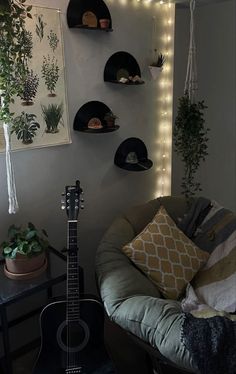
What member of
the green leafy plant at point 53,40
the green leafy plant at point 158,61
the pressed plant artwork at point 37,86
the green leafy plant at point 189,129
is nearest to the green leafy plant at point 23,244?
the pressed plant artwork at point 37,86

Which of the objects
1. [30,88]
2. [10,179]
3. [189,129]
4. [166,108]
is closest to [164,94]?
Answer: [166,108]

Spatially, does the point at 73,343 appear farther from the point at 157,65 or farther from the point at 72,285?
the point at 157,65

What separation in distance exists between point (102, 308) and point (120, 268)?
216 millimetres

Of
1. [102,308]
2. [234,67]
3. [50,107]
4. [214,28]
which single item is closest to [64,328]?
[102,308]

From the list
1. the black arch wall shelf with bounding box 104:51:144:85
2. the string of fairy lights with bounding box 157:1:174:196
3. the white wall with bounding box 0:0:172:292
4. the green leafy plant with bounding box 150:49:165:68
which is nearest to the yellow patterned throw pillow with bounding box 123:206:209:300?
the white wall with bounding box 0:0:172:292

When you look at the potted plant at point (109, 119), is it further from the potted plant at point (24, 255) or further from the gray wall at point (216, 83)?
the gray wall at point (216, 83)

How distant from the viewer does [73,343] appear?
1.67 meters

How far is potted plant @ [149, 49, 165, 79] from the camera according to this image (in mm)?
2339

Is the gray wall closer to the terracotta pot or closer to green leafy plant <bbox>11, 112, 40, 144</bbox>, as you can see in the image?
green leafy plant <bbox>11, 112, 40, 144</bbox>

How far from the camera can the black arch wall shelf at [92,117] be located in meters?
2.04

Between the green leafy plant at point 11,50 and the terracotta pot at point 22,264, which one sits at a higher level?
the green leafy plant at point 11,50

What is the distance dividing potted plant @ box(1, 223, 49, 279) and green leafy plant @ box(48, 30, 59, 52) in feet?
3.23

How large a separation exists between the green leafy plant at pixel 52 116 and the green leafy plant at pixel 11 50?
0.85ft

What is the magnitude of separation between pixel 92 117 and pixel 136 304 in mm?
1107
